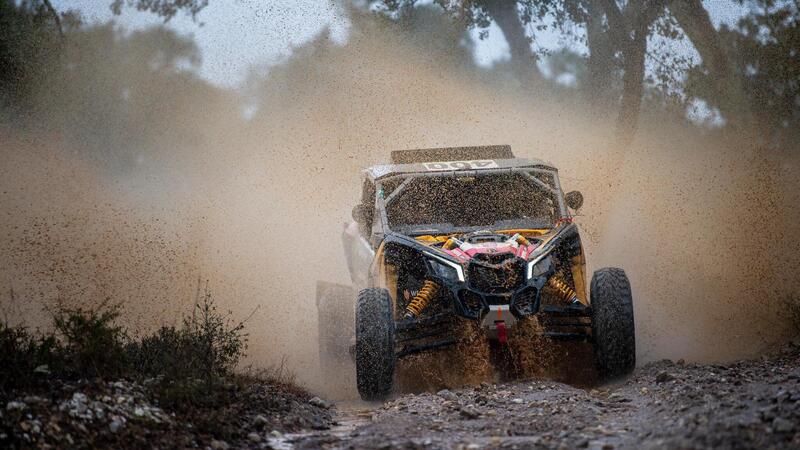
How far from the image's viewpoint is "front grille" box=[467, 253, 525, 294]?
28.1 feet

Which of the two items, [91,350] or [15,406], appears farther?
[91,350]

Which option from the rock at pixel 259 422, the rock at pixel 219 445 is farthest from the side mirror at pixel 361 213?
the rock at pixel 219 445

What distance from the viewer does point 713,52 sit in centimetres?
2000

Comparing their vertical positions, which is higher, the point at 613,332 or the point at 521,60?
the point at 521,60

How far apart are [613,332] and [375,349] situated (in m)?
2.24

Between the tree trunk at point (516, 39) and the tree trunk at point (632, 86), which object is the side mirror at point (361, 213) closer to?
the tree trunk at point (632, 86)

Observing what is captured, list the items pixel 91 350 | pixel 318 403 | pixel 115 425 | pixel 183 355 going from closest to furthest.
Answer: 1. pixel 115 425
2. pixel 91 350
3. pixel 183 355
4. pixel 318 403

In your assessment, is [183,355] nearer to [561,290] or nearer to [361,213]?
[361,213]

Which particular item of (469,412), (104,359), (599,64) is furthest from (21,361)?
(599,64)

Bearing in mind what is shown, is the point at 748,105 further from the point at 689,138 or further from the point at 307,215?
the point at 307,215

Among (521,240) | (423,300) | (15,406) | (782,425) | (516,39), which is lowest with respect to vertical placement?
(782,425)

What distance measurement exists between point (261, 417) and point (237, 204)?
A: 1451cm

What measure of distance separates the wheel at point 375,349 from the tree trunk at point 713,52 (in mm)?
14263

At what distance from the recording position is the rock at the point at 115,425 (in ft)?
18.8
